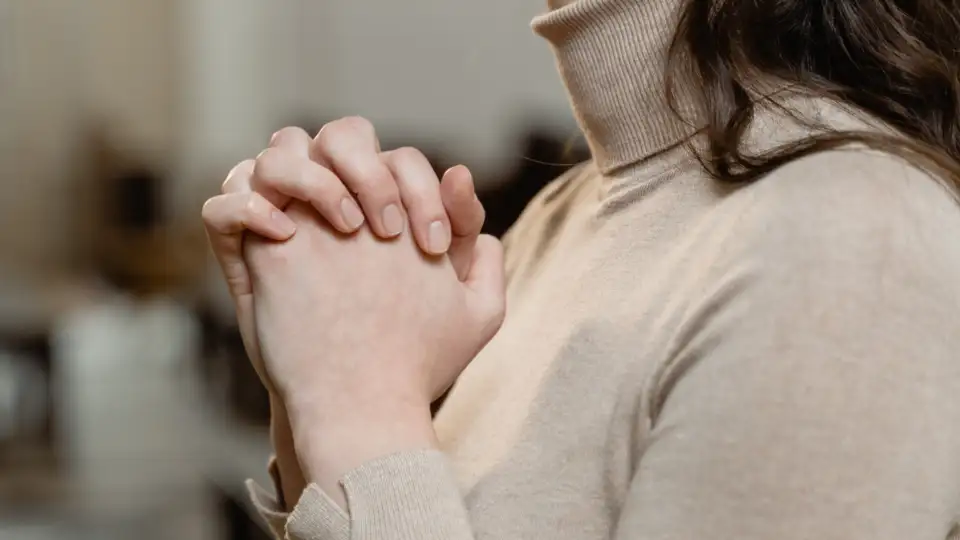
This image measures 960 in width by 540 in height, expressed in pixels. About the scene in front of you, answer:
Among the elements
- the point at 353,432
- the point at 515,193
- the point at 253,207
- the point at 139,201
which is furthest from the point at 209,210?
the point at 139,201

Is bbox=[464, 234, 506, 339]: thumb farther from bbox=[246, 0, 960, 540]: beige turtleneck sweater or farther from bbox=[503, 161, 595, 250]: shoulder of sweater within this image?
bbox=[503, 161, 595, 250]: shoulder of sweater

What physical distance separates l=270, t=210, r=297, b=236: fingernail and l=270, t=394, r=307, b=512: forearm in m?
0.18

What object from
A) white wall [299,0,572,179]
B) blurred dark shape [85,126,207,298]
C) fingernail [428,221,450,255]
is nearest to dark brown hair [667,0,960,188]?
fingernail [428,221,450,255]

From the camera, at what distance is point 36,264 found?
3615 millimetres

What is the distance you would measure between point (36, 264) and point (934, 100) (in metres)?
3.49

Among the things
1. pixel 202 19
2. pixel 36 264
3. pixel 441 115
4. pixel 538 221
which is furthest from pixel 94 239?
pixel 538 221

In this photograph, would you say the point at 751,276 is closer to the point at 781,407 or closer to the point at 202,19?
the point at 781,407

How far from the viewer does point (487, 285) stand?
0.59 meters

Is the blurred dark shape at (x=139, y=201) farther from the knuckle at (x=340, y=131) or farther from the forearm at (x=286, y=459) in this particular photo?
the knuckle at (x=340, y=131)

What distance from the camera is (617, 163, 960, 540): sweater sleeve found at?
40cm

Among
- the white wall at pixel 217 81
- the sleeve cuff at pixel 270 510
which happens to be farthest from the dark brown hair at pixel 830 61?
the white wall at pixel 217 81

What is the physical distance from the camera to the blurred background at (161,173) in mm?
2801

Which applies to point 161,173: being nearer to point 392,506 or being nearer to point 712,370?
point 392,506

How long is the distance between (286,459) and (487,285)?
210mm
